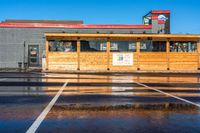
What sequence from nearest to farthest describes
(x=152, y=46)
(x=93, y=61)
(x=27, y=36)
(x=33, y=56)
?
(x=93, y=61) → (x=152, y=46) → (x=33, y=56) → (x=27, y=36)

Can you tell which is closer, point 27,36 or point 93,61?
point 93,61

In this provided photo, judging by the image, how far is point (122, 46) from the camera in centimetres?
4228

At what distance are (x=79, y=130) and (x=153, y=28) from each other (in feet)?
145

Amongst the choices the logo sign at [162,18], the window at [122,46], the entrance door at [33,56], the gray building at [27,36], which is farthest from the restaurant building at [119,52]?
the logo sign at [162,18]

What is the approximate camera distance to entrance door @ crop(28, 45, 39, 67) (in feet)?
157

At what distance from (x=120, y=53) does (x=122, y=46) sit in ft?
3.08

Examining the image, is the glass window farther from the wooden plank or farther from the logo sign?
the logo sign

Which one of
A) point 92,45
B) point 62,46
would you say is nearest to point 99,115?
point 62,46

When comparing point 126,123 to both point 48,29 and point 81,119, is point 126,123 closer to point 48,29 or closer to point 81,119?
point 81,119

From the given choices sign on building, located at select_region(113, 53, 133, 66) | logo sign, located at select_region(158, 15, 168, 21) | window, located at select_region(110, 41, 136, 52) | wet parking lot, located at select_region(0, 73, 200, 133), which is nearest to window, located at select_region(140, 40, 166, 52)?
window, located at select_region(110, 41, 136, 52)

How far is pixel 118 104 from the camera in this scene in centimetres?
1196

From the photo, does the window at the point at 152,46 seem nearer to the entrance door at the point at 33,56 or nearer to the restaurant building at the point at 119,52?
the restaurant building at the point at 119,52

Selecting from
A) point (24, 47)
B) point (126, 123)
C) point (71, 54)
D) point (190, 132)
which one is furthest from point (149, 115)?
point (24, 47)

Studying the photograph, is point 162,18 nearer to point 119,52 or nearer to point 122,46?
point 122,46
